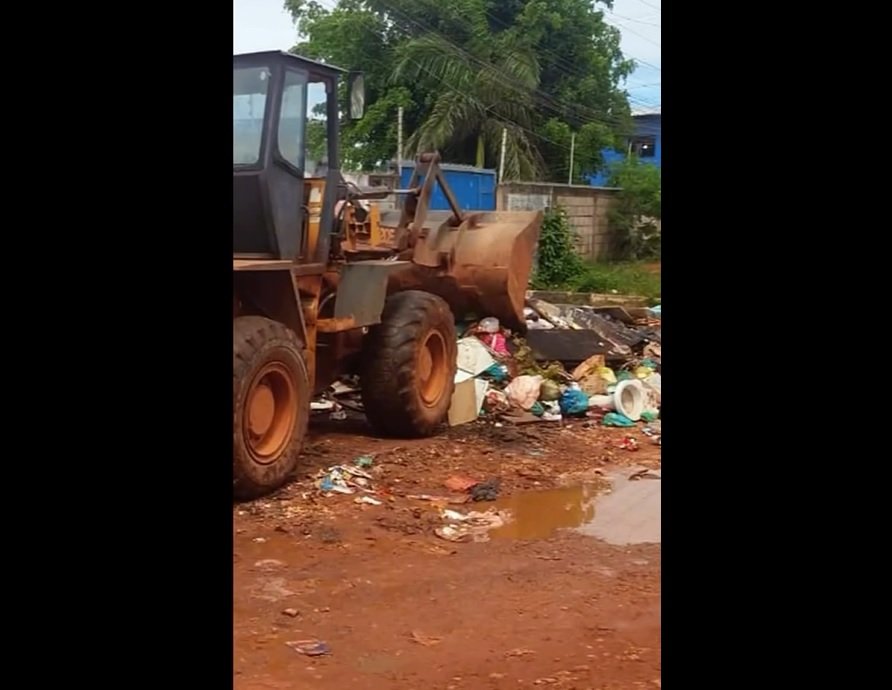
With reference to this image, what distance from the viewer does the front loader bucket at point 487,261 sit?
9109 millimetres

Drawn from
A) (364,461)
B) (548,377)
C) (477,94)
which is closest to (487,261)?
(548,377)

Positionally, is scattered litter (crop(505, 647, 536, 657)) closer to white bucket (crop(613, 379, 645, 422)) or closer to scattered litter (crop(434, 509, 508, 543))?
scattered litter (crop(434, 509, 508, 543))

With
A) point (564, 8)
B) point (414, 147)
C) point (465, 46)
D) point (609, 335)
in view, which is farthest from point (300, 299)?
point (564, 8)

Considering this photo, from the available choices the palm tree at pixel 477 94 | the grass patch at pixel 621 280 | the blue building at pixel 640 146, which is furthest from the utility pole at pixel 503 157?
the blue building at pixel 640 146

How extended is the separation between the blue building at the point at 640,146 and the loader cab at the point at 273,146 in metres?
17.0

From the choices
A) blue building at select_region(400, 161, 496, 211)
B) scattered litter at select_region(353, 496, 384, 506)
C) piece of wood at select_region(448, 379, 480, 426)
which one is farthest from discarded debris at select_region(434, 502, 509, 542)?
blue building at select_region(400, 161, 496, 211)

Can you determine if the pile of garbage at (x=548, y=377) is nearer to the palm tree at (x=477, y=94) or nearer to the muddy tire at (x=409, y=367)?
the muddy tire at (x=409, y=367)

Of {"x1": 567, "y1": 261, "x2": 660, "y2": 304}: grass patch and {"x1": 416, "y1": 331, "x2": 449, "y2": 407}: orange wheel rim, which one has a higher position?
{"x1": 567, "y1": 261, "x2": 660, "y2": 304}: grass patch

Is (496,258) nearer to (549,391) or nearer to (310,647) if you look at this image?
(549,391)

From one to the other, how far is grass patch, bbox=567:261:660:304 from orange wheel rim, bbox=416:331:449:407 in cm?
892

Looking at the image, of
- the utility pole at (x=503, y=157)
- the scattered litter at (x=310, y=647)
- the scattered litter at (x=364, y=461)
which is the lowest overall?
the scattered litter at (x=310, y=647)

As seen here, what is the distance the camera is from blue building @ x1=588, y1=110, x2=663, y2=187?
2345 centimetres

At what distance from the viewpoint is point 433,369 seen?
8211 mm
